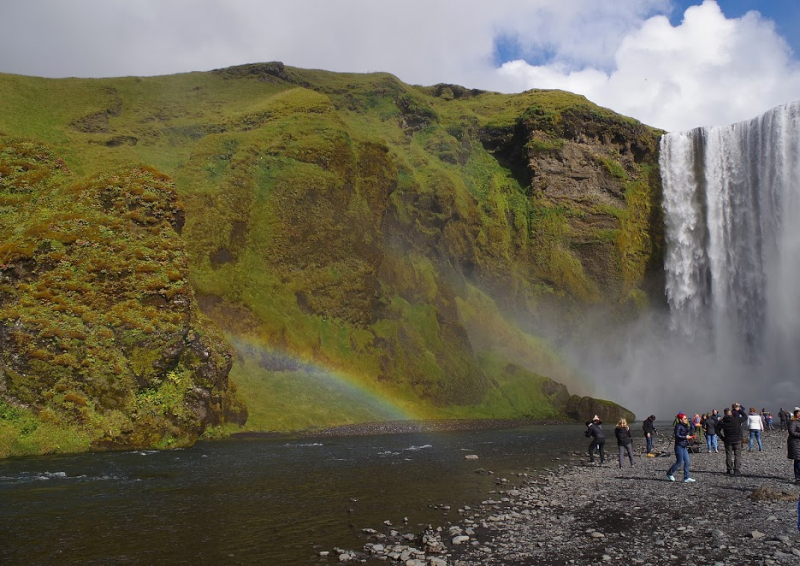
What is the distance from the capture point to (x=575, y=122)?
120 m

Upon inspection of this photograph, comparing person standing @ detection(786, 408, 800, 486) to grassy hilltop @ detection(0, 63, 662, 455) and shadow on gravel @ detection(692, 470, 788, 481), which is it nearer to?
shadow on gravel @ detection(692, 470, 788, 481)

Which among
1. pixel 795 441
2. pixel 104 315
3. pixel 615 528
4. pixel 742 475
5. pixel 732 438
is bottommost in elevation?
pixel 742 475

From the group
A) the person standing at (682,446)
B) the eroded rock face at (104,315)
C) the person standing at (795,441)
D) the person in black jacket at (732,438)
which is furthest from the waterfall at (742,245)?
the eroded rock face at (104,315)

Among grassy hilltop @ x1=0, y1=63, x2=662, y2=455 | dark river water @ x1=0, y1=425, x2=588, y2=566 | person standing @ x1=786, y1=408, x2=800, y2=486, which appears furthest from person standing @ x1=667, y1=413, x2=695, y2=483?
grassy hilltop @ x1=0, y1=63, x2=662, y2=455

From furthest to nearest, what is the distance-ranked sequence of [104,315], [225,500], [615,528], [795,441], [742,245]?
[742,245], [104,315], [795,441], [225,500], [615,528]

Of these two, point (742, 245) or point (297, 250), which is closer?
point (297, 250)

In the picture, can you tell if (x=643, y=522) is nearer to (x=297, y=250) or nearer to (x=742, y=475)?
(x=742, y=475)

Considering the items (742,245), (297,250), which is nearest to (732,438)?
(297,250)

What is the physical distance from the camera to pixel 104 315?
36719 mm

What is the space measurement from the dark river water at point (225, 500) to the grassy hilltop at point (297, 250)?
712cm

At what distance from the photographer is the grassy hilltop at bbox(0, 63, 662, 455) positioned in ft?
118

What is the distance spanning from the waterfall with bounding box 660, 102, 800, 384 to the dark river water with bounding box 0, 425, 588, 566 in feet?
238

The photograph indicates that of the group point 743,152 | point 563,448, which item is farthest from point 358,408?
point 743,152

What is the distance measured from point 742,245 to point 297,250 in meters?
72.7
